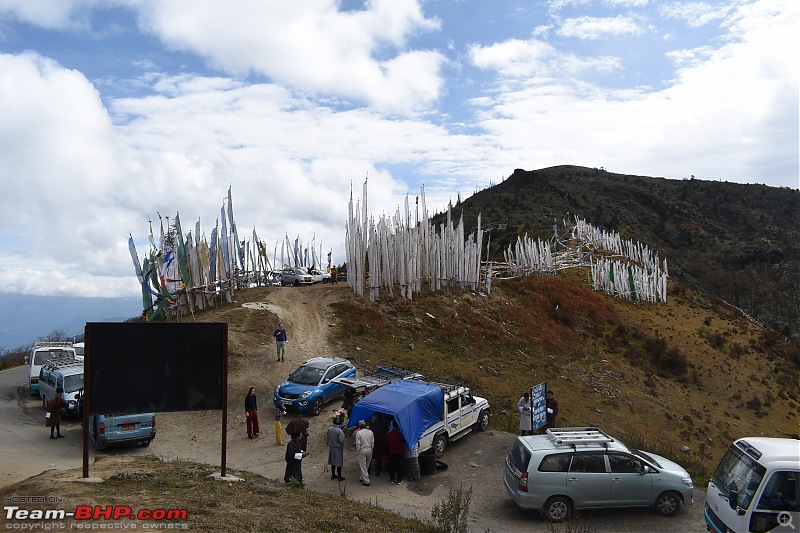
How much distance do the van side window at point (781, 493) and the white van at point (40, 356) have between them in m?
25.2

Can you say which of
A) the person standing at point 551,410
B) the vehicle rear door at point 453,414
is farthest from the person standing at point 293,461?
the person standing at point 551,410

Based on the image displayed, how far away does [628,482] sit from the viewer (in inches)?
404

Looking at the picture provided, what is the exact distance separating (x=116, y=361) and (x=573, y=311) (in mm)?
35141

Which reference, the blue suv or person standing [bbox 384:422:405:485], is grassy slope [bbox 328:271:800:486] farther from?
person standing [bbox 384:422:405:485]

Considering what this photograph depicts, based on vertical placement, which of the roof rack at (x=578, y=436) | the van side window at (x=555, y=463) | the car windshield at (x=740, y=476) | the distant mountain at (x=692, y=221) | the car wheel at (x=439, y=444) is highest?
Result: the distant mountain at (x=692, y=221)

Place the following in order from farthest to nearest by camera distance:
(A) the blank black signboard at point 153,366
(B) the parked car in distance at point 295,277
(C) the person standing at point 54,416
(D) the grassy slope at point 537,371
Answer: (B) the parked car in distance at point 295,277 < (C) the person standing at point 54,416 < (A) the blank black signboard at point 153,366 < (D) the grassy slope at point 537,371

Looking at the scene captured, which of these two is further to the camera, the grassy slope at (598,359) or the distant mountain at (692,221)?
the distant mountain at (692,221)

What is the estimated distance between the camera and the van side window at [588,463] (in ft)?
33.4

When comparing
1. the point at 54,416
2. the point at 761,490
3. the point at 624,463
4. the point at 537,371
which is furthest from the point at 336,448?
the point at 537,371

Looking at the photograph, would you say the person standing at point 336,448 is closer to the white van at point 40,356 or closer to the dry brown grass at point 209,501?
the dry brown grass at point 209,501

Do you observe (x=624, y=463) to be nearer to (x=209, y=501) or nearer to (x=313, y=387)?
(x=209, y=501)

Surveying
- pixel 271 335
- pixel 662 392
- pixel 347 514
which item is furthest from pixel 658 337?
pixel 347 514

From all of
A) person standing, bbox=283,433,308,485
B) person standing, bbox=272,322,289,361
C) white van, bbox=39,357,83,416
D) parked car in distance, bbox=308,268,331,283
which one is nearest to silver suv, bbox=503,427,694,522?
person standing, bbox=283,433,308,485

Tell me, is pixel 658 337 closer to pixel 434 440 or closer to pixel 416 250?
pixel 416 250
